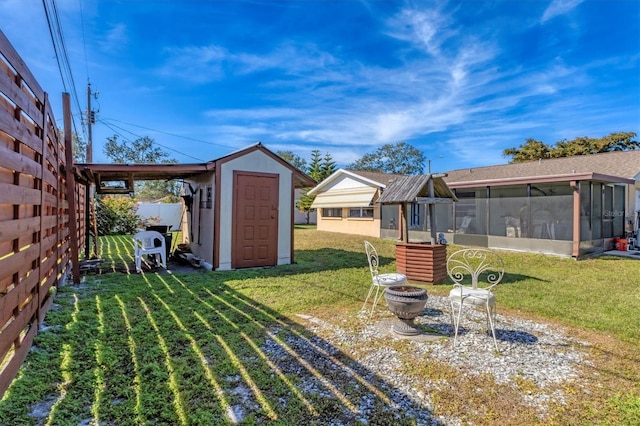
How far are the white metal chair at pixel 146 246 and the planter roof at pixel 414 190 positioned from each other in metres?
5.28

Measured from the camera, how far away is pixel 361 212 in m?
18.1

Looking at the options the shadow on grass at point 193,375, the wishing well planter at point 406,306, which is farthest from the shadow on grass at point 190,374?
the wishing well planter at point 406,306

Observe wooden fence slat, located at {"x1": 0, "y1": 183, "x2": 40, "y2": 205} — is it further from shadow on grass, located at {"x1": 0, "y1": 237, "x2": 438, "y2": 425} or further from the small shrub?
the small shrub

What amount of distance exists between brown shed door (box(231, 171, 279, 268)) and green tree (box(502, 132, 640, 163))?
26.0m

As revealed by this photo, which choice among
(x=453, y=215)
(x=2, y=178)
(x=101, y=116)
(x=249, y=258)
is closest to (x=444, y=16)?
(x=453, y=215)

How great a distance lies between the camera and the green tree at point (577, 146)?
24266 mm

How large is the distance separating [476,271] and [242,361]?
288 centimetres

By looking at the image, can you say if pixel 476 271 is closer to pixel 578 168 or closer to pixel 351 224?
pixel 578 168

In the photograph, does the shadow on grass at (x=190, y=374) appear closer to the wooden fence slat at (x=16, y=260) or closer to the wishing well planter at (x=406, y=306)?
the wishing well planter at (x=406, y=306)

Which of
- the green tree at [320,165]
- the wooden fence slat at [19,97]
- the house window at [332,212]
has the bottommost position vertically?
the house window at [332,212]

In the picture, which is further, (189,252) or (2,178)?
(189,252)

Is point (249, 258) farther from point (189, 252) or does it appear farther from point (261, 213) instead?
point (189, 252)

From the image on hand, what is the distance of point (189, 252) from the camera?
9609 millimetres

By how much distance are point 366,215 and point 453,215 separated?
531cm
